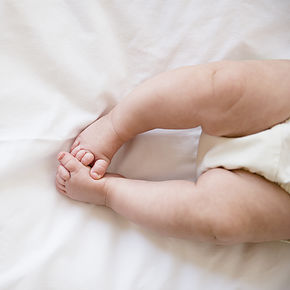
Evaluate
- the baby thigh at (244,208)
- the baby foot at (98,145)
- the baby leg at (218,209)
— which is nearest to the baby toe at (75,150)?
the baby foot at (98,145)

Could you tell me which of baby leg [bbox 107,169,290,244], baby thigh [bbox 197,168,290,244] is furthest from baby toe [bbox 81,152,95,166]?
baby thigh [bbox 197,168,290,244]

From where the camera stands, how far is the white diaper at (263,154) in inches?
32.8

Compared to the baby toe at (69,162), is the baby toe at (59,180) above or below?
below

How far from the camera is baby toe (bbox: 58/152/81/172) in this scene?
0.92 metres

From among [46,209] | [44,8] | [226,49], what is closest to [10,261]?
[46,209]

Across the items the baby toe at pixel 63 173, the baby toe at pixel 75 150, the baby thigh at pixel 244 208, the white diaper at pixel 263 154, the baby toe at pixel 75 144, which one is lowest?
the baby thigh at pixel 244 208

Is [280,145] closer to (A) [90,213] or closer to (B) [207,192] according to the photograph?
(B) [207,192]

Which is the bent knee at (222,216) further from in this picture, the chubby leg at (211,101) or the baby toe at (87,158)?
the baby toe at (87,158)

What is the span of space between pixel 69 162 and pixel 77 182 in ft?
0.17

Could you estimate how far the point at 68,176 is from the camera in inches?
35.8

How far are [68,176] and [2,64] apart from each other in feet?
1.02

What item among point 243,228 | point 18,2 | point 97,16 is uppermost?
point 18,2

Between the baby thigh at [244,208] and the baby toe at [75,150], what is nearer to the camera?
the baby thigh at [244,208]

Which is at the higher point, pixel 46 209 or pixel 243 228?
pixel 46 209
